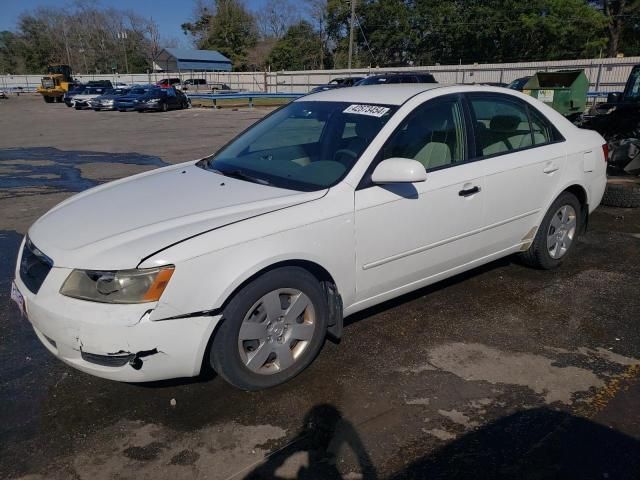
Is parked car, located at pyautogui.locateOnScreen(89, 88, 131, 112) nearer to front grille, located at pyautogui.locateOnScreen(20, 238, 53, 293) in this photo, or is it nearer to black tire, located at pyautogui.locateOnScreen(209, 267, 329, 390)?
front grille, located at pyautogui.locateOnScreen(20, 238, 53, 293)

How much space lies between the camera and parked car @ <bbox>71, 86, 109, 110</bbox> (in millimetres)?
32094

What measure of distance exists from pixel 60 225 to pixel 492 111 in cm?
314

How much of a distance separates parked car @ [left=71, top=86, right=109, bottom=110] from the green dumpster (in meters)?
26.5

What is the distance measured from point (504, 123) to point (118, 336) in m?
3.23

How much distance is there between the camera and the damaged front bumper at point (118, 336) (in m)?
2.46

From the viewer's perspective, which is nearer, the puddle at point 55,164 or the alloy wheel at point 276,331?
the alloy wheel at point 276,331

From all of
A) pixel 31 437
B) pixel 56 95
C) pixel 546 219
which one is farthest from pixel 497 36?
pixel 31 437

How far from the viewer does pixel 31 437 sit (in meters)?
2.60

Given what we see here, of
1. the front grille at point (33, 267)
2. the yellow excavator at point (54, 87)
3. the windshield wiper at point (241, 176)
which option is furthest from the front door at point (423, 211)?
the yellow excavator at point (54, 87)

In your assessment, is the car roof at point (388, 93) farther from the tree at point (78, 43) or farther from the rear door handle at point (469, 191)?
the tree at point (78, 43)

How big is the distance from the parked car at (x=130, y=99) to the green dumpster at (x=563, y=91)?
21.4 metres

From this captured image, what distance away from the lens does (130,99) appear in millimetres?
28953

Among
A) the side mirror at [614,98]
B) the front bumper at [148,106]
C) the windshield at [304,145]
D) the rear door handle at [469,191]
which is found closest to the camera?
the windshield at [304,145]

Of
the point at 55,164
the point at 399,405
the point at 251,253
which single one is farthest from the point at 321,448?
the point at 55,164
